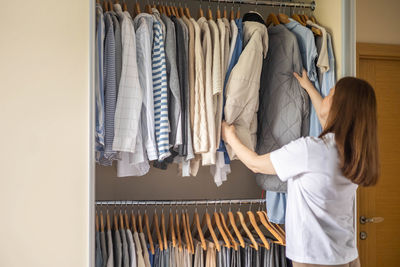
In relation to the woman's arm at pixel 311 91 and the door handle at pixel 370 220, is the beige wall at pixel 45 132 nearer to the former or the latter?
the woman's arm at pixel 311 91

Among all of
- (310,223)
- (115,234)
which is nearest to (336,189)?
(310,223)

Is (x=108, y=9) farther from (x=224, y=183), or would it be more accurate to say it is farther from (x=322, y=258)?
(x=322, y=258)

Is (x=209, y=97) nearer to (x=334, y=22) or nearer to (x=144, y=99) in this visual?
(x=144, y=99)

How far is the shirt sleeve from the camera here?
1766mm

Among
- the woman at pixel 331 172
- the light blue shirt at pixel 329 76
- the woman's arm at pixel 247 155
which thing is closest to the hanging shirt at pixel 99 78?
the woman's arm at pixel 247 155

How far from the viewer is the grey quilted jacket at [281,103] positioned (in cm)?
234

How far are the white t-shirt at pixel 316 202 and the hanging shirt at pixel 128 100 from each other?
681mm

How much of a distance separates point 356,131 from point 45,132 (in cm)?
132

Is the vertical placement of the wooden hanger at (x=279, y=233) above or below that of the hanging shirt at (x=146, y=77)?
below

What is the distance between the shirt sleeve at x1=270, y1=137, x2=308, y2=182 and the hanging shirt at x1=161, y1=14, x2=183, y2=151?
0.56 metres

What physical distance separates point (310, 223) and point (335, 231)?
125 mm

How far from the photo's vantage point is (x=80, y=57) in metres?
2.02

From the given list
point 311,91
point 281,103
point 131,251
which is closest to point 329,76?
point 311,91

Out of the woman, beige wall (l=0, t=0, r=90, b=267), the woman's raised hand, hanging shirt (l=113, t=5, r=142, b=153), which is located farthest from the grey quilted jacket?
beige wall (l=0, t=0, r=90, b=267)
